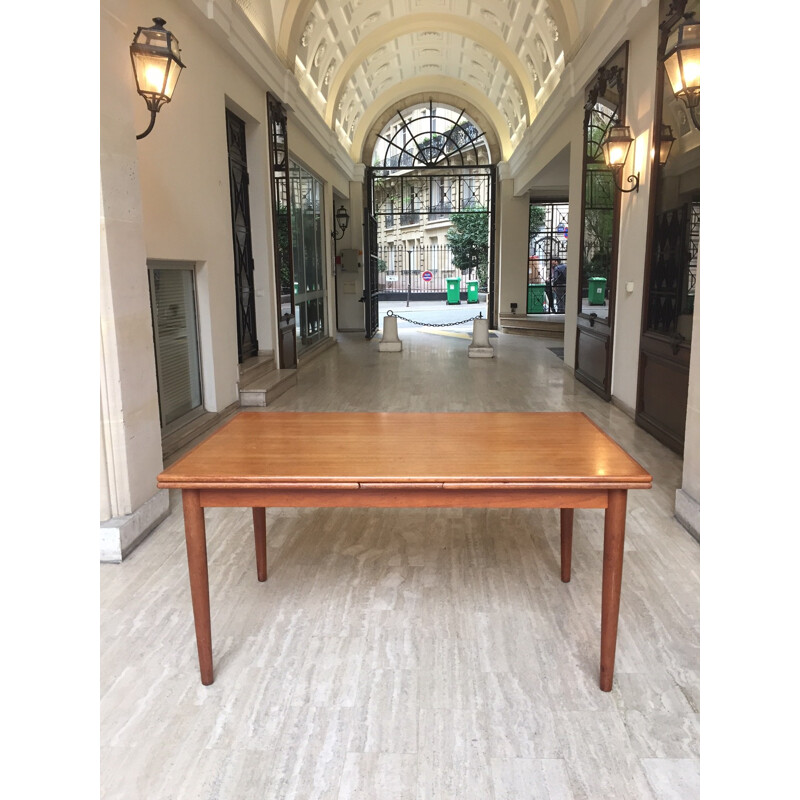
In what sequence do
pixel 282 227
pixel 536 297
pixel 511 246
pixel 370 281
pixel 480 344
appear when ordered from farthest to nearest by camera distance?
pixel 536 297
pixel 511 246
pixel 370 281
pixel 480 344
pixel 282 227

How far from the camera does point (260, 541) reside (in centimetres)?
271

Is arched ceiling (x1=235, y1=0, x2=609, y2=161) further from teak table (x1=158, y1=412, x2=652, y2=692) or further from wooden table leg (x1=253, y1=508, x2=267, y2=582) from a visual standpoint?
teak table (x1=158, y1=412, x2=652, y2=692)

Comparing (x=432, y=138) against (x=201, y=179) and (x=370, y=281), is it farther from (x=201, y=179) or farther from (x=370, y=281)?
(x=201, y=179)

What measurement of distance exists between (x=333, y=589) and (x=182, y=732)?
94 centimetres

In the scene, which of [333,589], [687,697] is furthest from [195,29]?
[687,697]

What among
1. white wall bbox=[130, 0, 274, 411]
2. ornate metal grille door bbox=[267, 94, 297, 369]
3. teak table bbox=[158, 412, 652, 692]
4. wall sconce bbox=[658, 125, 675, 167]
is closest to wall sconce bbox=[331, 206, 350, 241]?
ornate metal grille door bbox=[267, 94, 297, 369]

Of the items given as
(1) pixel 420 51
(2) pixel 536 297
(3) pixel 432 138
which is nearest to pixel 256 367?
(1) pixel 420 51

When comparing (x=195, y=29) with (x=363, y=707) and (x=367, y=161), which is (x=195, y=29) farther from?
(x=367, y=161)

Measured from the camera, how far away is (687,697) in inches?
78.4

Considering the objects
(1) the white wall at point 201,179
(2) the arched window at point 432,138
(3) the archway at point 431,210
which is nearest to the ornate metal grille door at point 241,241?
(1) the white wall at point 201,179

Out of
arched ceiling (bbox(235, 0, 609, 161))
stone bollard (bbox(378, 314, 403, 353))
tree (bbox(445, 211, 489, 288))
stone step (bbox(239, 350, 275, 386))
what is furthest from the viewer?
tree (bbox(445, 211, 489, 288))

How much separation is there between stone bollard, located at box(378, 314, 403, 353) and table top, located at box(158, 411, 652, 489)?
8.19m

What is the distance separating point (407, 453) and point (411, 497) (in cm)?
23

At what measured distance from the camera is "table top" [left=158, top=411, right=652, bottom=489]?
1868mm
